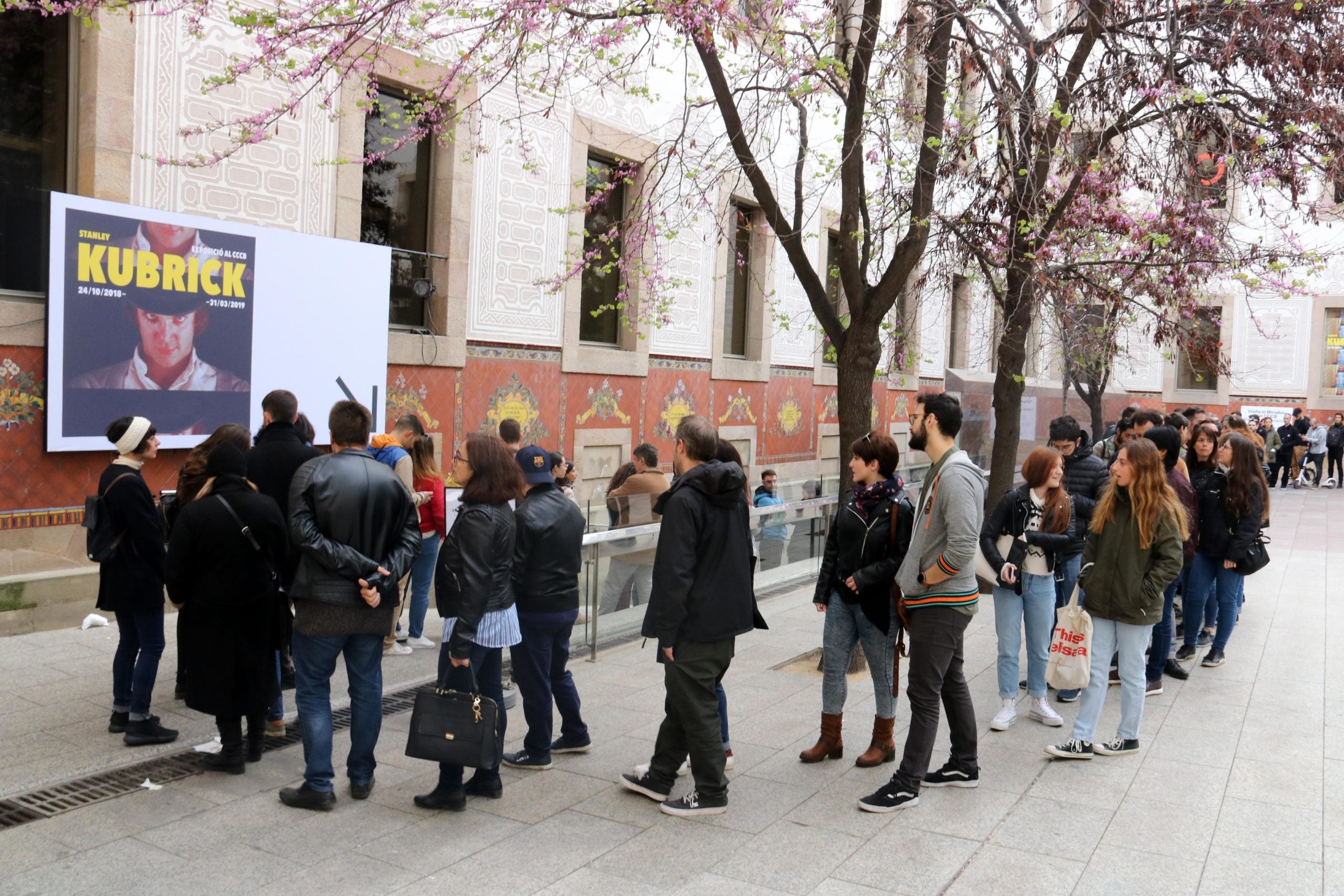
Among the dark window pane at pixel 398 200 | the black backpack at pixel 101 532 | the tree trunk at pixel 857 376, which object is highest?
the dark window pane at pixel 398 200

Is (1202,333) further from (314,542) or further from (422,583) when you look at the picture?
(314,542)

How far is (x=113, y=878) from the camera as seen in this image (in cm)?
438

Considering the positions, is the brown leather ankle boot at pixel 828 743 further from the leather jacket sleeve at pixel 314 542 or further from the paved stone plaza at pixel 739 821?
the leather jacket sleeve at pixel 314 542

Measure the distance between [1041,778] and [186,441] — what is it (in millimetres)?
7176

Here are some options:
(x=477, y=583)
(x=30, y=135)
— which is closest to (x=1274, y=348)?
(x=30, y=135)

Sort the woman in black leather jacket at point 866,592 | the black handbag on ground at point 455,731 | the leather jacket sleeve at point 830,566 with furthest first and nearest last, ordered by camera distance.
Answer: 1. the leather jacket sleeve at point 830,566
2. the woman in black leather jacket at point 866,592
3. the black handbag on ground at point 455,731

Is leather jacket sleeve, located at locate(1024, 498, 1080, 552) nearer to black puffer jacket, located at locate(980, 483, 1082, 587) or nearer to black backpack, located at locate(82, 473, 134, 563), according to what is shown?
black puffer jacket, located at locate(980, 483, 1082, 587)

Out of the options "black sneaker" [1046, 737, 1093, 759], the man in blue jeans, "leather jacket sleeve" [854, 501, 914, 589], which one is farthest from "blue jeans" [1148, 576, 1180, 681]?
"leather jacket sleeve" [854, 501, 914, 589]

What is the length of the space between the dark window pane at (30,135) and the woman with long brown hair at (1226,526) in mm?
8916

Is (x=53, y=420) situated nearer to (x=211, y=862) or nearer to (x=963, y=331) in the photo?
(x=211, y=862)

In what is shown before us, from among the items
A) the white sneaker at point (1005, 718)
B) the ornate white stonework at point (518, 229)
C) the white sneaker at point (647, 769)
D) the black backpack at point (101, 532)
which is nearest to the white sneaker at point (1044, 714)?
the white sneaker at point (1005, 718)

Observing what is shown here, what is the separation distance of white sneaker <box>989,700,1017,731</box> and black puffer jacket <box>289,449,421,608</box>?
3.73m

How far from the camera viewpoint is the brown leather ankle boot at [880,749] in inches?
235

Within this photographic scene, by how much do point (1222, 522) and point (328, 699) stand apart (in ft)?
21.4
